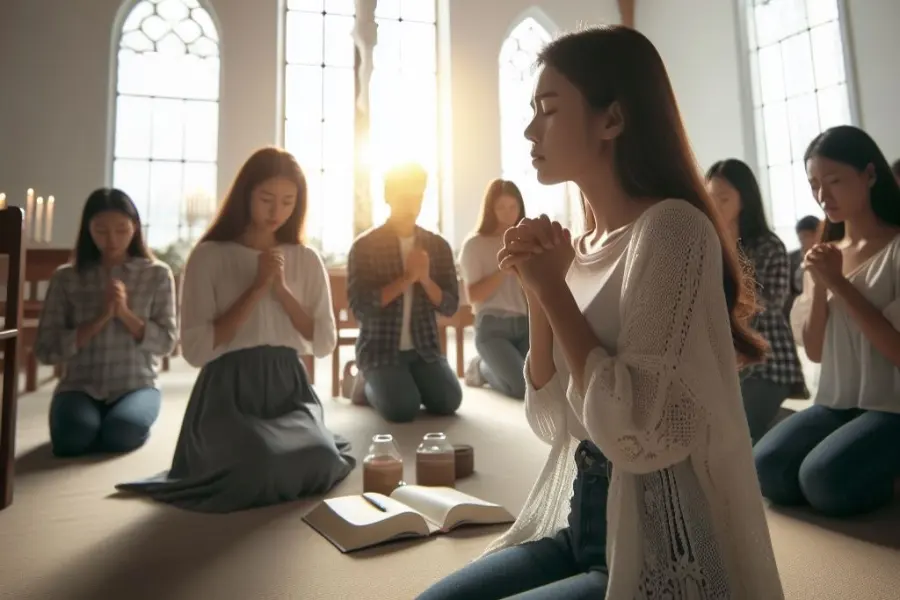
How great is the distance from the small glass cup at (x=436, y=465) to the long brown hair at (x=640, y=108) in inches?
47.5


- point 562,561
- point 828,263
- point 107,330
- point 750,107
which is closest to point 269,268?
point 107,330

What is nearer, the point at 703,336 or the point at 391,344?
the point at 703,336

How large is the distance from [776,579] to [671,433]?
23cm

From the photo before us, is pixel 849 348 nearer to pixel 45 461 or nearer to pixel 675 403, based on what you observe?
pixel 675 403

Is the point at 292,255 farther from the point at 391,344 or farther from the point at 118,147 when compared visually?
the point at 118,147

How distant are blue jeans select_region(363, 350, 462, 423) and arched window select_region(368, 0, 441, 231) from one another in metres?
3.81

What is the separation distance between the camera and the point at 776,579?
72cm

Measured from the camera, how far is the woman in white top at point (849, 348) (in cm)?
156

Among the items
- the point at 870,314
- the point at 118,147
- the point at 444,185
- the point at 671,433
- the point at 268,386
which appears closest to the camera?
the point at 671,433

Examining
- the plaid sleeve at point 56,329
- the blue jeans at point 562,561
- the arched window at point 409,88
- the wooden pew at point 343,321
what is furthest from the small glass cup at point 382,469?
the arched window at point 409,88

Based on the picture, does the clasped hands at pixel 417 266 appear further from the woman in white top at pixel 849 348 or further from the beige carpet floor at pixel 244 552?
the woman in white top at pixel 849 348

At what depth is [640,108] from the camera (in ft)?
2.61

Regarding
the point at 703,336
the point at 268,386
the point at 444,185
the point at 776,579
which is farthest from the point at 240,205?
the point at 444,185

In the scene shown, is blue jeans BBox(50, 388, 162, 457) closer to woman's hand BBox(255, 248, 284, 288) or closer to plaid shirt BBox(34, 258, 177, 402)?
plaid shirt BBox(34, 258, 177, 402)
